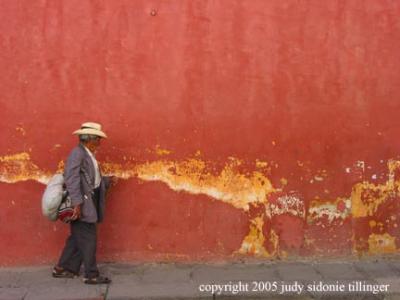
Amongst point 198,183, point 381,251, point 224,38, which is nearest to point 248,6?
point 224,38

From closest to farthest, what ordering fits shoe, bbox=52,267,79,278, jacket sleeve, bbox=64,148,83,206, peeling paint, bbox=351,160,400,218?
jacket sleeve, bbox=64,148,83,206
shoe, bbox=52,267,79,278
peeling paint, bbox=351,160,400,218

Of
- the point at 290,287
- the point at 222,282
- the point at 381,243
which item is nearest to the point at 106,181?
the point at 222,282

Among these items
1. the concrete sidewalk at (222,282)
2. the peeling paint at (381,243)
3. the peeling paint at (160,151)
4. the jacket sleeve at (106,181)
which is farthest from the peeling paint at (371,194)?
the jacket sleeve at (106,181)

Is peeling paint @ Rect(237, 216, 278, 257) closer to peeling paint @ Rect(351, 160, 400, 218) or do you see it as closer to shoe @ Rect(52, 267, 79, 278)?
peeling paint @ Rect(351, 160, 400, 218)

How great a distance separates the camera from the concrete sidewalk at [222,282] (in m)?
5.79

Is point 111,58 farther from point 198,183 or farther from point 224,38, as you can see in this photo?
point 198,183

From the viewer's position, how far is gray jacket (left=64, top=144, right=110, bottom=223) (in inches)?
228

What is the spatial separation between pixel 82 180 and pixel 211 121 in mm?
1589

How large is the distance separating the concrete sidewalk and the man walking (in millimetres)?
196

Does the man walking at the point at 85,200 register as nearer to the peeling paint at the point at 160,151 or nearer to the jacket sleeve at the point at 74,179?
the jacket sleeve at the point at 74,179

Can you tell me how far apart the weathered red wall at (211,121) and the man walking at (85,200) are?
43 centimetres

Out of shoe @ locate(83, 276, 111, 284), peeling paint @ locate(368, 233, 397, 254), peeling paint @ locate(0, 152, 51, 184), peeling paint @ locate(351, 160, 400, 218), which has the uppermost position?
peeling paint @ locate(0, 152, 51, 184)

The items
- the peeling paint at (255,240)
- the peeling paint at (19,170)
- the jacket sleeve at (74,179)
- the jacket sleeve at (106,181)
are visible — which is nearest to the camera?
the jacket sleeve at (74,179)

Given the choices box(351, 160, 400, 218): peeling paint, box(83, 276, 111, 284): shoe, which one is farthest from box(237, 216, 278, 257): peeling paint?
box(83, 276, 111, 284): shoe
